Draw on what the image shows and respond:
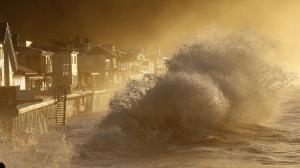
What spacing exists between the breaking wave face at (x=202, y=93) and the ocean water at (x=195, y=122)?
0.04 m

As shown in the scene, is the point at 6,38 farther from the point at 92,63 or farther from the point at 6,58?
the point at 92,63

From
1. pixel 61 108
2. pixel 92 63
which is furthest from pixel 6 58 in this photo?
pixel 92 63

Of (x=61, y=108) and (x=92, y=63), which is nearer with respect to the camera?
(x=61, y=108)

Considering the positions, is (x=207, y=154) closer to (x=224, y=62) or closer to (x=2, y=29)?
(x=224, y=62)

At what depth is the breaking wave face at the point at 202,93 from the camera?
1129 inches

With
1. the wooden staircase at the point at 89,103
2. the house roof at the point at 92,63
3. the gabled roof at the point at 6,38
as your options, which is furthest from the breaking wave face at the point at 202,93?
the house roof at the point at 92,63

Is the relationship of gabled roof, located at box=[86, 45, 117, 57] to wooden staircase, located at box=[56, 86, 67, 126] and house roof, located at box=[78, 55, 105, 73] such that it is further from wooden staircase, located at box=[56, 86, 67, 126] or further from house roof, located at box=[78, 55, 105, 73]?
wooden staircase, located at box=[56, 86, 67, 126]

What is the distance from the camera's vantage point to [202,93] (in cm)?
3194

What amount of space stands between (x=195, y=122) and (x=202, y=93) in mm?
2001

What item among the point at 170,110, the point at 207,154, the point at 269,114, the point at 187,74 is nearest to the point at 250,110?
the point at 269,114

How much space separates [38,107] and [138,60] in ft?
326

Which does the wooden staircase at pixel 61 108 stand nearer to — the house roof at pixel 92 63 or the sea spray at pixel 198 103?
the sea spray at pixel 198 103

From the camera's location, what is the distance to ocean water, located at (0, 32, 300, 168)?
73.8ft

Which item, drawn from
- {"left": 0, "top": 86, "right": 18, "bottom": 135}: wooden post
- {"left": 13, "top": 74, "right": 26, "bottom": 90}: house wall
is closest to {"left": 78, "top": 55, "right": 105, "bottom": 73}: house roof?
{"left": 13, "top": 74, "right": 26, "bottom": 90}: house wall
